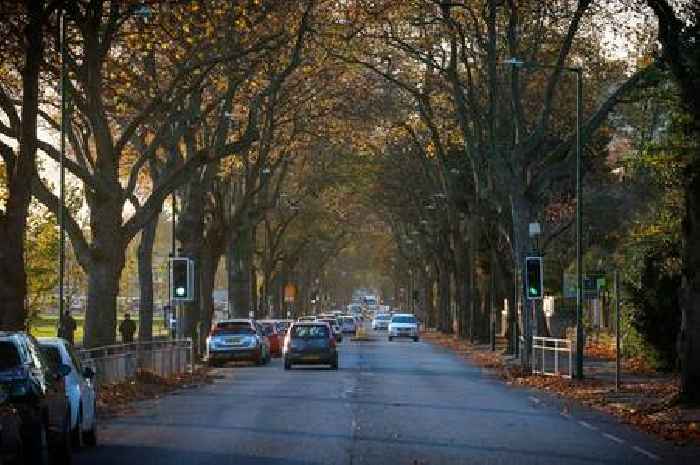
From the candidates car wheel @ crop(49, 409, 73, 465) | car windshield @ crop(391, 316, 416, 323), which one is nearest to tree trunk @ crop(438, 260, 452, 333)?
car windshield @ crop(391, 316, 416, 323)

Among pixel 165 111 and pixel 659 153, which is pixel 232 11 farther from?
pixel 659 153

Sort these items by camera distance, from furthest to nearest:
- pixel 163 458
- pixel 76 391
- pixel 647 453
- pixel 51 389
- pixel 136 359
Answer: pixel 136 359 → pixel 76 391 → pixel 647 453 → pixel 163 458 → pixel 51 389

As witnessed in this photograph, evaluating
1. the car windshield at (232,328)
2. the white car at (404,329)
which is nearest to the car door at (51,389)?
the car windshield at (232,328)

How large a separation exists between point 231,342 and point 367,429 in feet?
101

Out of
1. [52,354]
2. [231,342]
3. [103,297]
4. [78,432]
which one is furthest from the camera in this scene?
[231,342]

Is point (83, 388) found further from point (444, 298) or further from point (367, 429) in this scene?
point (444, 298)

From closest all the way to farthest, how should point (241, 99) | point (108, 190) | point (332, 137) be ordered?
point (108, 190) → point (241, 99) → point (332, 137)

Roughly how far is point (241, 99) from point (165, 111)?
8.87 meters

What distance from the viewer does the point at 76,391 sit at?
69.0ft

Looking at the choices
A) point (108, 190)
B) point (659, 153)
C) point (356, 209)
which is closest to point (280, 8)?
point (108, 190)

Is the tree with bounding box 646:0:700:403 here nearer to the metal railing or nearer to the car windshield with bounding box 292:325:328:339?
the metal railing

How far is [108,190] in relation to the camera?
38062 millimetres

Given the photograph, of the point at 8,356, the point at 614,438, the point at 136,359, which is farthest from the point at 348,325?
the point at 8,356

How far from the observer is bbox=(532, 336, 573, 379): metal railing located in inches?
1622
